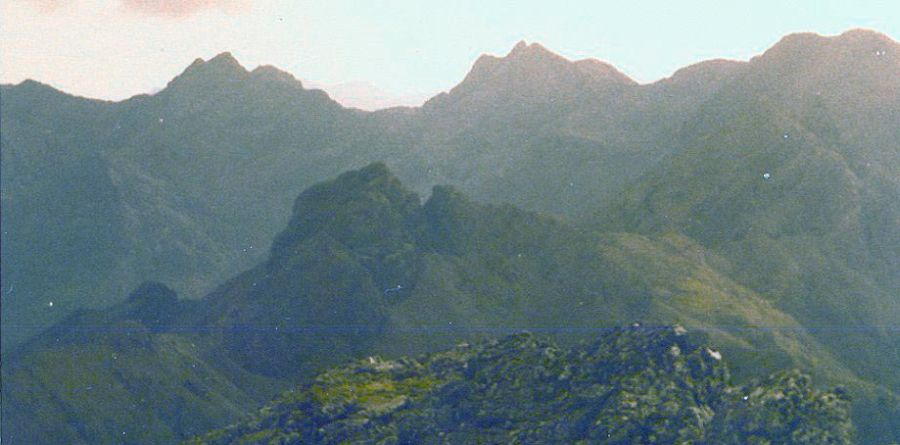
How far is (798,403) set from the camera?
162875mm

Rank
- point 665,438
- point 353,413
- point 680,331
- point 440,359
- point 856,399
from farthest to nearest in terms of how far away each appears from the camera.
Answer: point 856,399 < point 440,359 < point 680,331 < point 353,413 < point 665,438

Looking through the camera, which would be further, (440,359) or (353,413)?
(440,359)

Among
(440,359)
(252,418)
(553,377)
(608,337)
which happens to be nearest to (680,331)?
(608,337)

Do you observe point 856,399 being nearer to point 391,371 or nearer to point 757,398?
point 757,398

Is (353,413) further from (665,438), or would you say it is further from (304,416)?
(665,438)

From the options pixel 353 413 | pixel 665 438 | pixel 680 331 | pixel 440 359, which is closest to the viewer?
pixel 665 438

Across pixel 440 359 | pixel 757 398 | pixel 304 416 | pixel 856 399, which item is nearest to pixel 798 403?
pixel 757 398

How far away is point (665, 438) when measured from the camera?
150500mm

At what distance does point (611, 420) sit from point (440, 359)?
131 ft

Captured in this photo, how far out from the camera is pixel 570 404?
15912 cm

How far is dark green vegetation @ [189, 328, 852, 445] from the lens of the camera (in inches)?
6058

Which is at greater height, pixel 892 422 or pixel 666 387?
pixel 666 387

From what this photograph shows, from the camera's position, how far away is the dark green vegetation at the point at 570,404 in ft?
505

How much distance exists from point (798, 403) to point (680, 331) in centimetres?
1960
